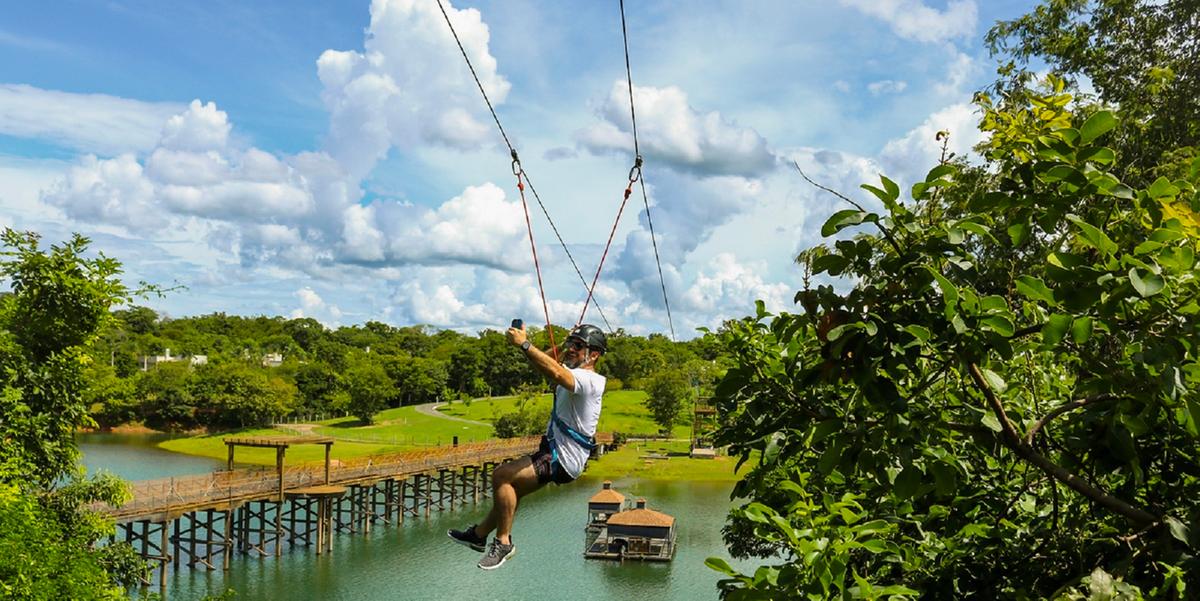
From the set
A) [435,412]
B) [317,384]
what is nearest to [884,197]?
[435,412]

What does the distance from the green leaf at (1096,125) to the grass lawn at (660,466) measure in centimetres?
4554

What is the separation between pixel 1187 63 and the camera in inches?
567

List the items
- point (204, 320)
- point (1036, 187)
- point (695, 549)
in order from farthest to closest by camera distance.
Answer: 1. point (204, 320)
2. point (695, 549)
3. point (1036, 187)

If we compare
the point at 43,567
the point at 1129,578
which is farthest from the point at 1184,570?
the point at 43,567

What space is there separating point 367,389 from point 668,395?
81.2 ft

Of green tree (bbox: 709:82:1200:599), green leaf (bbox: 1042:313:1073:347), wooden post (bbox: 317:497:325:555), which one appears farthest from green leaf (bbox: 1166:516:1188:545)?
wooden post (bbox: 317:497:325:555)

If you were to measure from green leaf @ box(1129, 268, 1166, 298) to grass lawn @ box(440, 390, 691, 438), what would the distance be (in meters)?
60.9

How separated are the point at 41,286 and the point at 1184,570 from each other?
14.2 meters

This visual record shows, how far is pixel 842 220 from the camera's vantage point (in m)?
2.71

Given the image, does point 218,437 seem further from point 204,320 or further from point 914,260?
point 914,260

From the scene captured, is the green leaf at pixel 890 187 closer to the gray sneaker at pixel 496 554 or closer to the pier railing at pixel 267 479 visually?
the gray sneaker at pixel 496 554

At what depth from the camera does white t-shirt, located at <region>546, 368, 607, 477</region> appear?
4363mm

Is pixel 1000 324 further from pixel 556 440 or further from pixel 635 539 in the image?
pixel 635 539

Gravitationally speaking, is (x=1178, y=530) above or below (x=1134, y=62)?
below
